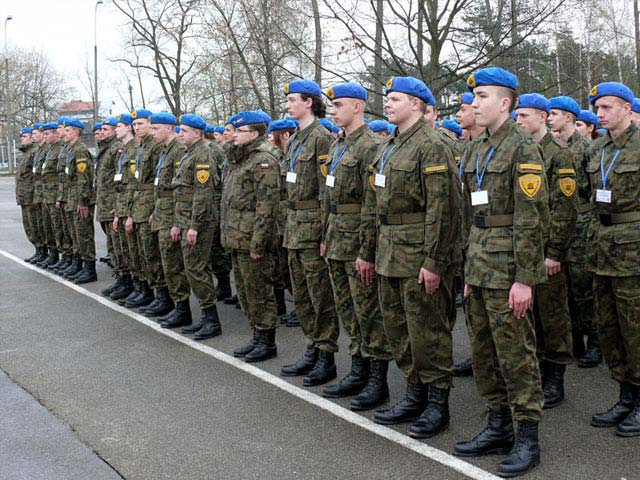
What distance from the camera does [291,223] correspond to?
6008 mm

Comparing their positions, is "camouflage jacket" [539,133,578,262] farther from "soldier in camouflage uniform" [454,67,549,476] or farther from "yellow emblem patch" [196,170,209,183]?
"yellow emblem patch" [196,170,209,183]

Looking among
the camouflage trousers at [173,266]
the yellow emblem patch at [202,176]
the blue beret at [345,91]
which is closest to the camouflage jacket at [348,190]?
the blue beret at [345,91]

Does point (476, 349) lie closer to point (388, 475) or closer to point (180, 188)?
point (388, 475)

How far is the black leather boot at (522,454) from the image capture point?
4.07 meters

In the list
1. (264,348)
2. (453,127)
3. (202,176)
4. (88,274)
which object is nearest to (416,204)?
(264,348)

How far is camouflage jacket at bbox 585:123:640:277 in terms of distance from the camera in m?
4.78

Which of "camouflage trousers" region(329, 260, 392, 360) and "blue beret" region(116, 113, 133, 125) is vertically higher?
"blue beret" region(116, 113, 133, 125)

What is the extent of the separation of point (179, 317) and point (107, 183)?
2.73 m

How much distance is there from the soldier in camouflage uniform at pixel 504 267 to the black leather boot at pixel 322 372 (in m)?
1.62

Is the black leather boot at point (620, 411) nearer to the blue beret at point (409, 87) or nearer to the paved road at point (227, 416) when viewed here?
the paved road at point (227, 416)

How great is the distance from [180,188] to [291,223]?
2073 millimetres

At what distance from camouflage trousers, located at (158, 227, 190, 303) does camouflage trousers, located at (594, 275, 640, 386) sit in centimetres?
432

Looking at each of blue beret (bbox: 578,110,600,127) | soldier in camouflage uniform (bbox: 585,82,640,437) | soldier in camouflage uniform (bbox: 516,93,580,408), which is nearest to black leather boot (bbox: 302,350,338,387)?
soldier in camouflage uniform (bbox: 516,93,580,408)

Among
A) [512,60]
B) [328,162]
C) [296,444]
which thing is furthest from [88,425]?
[512,60]
